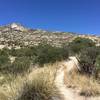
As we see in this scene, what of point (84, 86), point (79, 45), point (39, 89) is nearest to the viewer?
point (39, 89)

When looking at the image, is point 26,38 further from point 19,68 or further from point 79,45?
point 19,68

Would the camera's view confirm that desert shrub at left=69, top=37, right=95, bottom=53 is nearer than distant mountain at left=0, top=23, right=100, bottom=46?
Yes

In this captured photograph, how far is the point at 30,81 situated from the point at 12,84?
0.74 metres

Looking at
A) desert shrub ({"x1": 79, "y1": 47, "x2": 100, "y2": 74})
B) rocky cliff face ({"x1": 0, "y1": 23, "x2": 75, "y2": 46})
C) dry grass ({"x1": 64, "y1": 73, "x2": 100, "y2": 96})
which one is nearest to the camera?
dry grass ({"x1": 64, "y1": 73, "x2": 100, "y2": 96})

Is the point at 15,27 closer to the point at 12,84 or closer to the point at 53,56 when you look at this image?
the point at 53,56

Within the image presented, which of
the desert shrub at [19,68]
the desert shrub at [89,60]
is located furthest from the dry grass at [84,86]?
the desert shrub at [89,60]

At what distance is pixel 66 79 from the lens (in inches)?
446

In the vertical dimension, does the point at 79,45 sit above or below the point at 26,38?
below

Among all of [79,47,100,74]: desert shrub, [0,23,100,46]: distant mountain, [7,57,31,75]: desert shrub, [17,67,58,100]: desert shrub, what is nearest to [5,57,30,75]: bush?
[7,57,31,75]: desert shrub

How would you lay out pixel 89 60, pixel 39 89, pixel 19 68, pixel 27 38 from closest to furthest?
pixel 39 89 → pixel 19 68 → pixel 89 60 → pixel 27 38

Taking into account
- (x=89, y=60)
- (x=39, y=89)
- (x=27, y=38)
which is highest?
(x=27, y=38)

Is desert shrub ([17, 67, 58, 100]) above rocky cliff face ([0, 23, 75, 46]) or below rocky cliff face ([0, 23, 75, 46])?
below

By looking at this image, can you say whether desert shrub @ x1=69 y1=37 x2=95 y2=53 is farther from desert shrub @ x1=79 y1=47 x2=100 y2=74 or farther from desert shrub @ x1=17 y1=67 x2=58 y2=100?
desert shrub @ x1=17 y1=67 x2=58 y2=100

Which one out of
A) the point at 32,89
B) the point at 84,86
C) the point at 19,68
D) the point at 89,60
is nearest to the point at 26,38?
the point at 89,60
